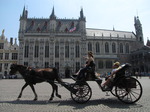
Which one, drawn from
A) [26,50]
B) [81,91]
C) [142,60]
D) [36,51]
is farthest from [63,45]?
[81,91]

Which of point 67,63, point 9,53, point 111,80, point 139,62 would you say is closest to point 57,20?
point 67,63

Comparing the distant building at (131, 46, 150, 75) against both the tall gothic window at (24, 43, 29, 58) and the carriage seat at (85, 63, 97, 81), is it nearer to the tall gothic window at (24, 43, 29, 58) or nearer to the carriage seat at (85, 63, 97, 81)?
the tall gothic window at (24, 43, 29, 58)

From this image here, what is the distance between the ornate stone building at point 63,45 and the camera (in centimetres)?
4234

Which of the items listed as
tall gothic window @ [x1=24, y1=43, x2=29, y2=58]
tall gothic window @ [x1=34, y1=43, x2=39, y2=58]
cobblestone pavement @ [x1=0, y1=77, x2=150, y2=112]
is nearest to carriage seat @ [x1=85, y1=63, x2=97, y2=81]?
cobblestone pavement @ [x1=0, y1=77, x2=150, y2=112]

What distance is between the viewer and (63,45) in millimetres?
43594

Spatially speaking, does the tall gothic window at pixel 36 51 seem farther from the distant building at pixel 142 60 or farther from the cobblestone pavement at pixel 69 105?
the cobblestone pavement at pixel 69 105

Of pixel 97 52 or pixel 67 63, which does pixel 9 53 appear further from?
pixel 97 52

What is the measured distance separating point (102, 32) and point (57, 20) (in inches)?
756

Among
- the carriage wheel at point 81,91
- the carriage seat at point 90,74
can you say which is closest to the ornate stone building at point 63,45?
the carriage seat at point 90,74

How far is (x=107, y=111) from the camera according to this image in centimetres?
446

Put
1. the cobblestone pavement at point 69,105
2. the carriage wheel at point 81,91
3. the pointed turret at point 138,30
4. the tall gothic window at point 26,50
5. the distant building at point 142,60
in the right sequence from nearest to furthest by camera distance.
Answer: the cobblestone pavement at point 69,105, the carriage wheel at point 81,91, the tall gothic window at point 26,50, the distant building at point 142,60, the pointed turret at point 138,30

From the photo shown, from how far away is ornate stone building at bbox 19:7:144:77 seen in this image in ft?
139

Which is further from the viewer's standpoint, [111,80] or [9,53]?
[9,53]

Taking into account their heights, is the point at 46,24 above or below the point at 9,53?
above
